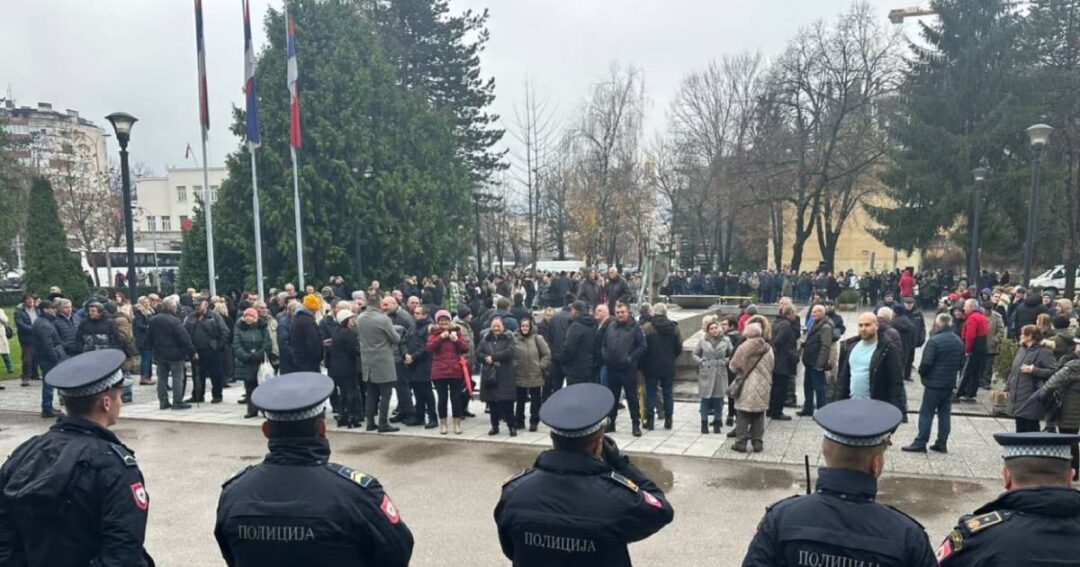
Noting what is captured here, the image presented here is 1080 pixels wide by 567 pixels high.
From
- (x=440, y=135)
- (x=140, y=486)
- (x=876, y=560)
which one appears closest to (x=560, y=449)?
(x=876, y=560)

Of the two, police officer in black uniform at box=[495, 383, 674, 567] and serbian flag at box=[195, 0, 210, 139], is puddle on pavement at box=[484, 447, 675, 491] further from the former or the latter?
serbian flag at box=[195, 0, 210, 139]

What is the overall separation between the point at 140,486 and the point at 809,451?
8008 mm

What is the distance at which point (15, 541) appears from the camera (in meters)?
2.93

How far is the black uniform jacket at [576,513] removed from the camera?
2.79 m

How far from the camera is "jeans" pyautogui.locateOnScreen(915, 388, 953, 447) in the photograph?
335 inches

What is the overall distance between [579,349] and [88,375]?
734 cm

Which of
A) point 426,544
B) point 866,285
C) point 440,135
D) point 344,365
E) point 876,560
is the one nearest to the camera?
point 876,560

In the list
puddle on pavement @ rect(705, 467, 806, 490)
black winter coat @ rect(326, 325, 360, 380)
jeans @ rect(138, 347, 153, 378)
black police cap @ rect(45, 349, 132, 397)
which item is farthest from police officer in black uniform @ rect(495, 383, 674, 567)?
jeans @ rect(138, 347, 153, 378)

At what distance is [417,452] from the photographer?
29.8ft

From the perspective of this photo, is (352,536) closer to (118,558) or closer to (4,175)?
(118,558)

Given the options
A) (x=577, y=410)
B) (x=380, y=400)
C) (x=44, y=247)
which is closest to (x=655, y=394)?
(x=380, y=400)

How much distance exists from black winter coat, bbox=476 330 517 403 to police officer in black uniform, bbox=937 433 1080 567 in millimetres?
7265

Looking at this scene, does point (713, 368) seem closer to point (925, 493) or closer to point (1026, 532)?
point (925, 493)

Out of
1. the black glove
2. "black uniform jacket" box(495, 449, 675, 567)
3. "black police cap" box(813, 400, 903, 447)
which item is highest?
"black police cap" box(813, 400, 903, 447)
